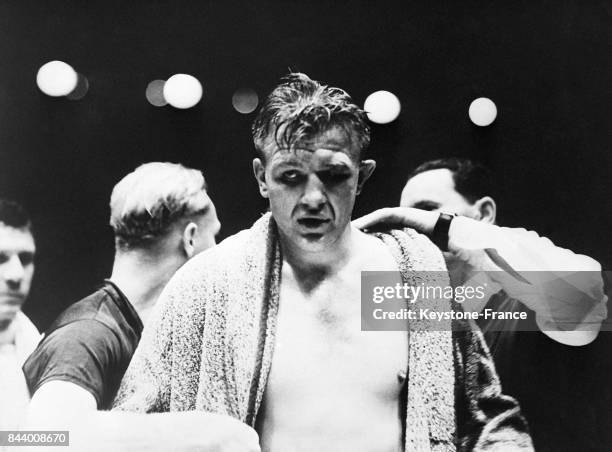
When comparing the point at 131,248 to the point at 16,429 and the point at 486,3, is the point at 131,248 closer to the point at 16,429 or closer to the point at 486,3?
the point at 16,429

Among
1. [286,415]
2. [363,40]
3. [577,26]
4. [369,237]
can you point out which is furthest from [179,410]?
[577,26]

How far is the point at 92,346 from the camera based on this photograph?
53.3 inches

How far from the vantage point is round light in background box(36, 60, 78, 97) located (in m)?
1.42

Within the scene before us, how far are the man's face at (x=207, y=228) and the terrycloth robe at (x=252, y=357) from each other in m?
0.03

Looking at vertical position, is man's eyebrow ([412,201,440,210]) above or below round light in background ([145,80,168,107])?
below

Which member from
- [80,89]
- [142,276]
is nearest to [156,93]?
[80,89]

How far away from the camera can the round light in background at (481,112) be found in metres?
1.42

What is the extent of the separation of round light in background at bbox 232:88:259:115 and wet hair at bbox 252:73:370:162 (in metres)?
0.03

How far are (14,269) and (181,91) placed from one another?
1.82 feet

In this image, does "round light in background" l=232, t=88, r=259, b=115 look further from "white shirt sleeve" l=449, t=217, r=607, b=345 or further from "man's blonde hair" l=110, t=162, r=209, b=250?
"white shirt sleeve" l=449, t=217, r=607, b=345

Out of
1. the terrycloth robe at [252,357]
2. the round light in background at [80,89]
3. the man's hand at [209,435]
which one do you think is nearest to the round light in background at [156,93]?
the round light in background at [80,89]

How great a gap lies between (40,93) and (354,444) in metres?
1.06

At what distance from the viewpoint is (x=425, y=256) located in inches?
55.1

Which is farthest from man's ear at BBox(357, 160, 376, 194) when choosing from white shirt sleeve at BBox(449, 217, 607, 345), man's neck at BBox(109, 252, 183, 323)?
man's neck at BBox(109, 252, 183, 323)
